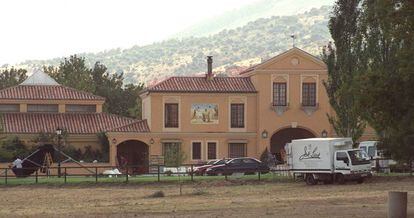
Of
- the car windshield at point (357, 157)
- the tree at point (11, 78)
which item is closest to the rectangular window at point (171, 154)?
the car windshield at point (357, 157)

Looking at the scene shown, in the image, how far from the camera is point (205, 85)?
226 feet

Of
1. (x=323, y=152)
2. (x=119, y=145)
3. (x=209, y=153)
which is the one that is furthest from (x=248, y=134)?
(x=323, y=152)

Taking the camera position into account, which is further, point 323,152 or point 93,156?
point 93,156

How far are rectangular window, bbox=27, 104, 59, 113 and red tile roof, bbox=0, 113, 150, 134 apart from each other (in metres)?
0.64

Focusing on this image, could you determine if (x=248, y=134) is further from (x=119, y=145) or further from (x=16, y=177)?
(x=16, y=177)

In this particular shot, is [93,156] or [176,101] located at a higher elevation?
[176,101]

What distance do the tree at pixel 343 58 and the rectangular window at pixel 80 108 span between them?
24486 millimetres

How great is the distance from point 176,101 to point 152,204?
1432 inches

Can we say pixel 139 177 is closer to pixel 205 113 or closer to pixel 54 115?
pixel 205 113

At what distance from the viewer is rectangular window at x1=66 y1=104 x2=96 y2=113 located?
70750 mm

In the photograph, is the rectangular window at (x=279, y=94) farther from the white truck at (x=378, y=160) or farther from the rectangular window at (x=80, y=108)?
the rectangular window at (x=80, y=108)

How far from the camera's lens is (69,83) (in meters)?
95.9

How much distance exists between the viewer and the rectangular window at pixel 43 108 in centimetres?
6988

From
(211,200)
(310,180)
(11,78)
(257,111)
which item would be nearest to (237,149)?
(257,111)
